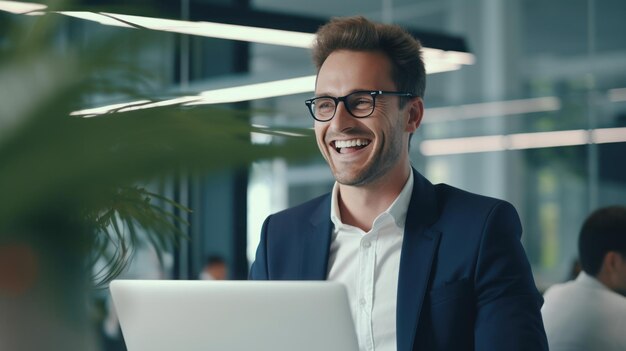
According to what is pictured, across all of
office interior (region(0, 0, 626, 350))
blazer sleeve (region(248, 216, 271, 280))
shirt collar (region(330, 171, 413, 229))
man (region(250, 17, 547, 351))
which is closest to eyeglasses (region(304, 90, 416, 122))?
man (region(250, 17, 547, 351))

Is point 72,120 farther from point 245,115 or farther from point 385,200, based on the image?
point 385,200

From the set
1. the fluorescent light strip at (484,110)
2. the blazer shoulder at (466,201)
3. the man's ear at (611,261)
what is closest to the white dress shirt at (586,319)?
the man's ear at (611,261)

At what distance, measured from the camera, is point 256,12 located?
5797 millimetres

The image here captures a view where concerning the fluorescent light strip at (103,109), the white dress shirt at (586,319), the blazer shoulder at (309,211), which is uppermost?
the fluorescent light strip at (103,109)

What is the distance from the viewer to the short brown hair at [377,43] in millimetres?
1975

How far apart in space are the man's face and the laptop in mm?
689

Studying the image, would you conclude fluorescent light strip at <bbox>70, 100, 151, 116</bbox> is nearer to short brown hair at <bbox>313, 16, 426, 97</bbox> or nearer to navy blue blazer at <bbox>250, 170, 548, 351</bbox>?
navy blue blazer at <bbox>250, 170, 548, 351</bbox>

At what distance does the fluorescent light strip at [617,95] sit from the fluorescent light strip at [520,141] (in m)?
0.22

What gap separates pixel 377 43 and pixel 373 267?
496 millimetres

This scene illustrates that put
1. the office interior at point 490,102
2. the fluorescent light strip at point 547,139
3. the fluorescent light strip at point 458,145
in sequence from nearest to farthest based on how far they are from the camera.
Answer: the office interior at point 490,102, the fluorescent light strip at point 547,139, the fluorescent light strip at point 458,145

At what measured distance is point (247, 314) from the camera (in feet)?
3.92

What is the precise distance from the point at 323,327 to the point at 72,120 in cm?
74

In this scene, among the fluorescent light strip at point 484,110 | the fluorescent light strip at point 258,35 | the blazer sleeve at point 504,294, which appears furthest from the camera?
the fluorescent light strip at point 484,110

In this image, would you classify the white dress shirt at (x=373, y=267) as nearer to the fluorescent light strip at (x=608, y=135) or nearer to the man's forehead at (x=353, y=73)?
the man's forehead at (x=353, y=73)
